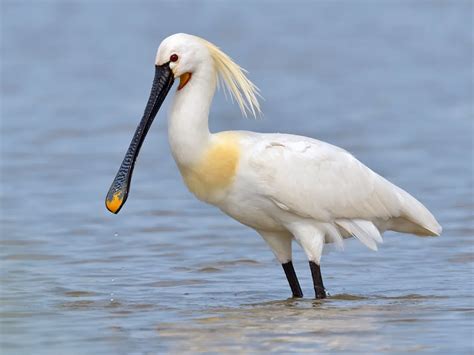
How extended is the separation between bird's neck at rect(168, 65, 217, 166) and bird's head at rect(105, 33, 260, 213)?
0.05m

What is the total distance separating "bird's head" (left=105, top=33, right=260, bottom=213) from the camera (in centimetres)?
1048

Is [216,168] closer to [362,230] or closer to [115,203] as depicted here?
[115,203]

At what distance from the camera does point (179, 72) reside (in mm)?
10531

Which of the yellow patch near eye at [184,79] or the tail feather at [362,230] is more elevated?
the yellow patch near eye at [184,79]

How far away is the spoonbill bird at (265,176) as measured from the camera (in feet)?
34.0

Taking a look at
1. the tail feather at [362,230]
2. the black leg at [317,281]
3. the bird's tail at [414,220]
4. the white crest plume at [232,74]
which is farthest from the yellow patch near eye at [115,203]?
the bird's tail at [414,220]

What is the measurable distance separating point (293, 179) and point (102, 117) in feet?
36.4

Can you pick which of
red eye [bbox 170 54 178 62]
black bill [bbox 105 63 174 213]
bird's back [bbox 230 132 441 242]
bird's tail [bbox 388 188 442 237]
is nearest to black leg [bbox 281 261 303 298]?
bird's back [bbox 230 132 441 242]

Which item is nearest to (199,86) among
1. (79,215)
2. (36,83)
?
(79,215)

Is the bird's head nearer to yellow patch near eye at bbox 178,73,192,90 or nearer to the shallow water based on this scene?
yellow patch near eye at bbox 178,73,192,90

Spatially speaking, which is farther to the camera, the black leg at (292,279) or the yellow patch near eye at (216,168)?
the black leg at (292,279)

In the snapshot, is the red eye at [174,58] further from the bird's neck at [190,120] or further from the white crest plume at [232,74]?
the white crest plume at [232,74]

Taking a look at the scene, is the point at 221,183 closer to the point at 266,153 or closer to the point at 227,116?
the point at 266,153

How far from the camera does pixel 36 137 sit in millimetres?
19750
